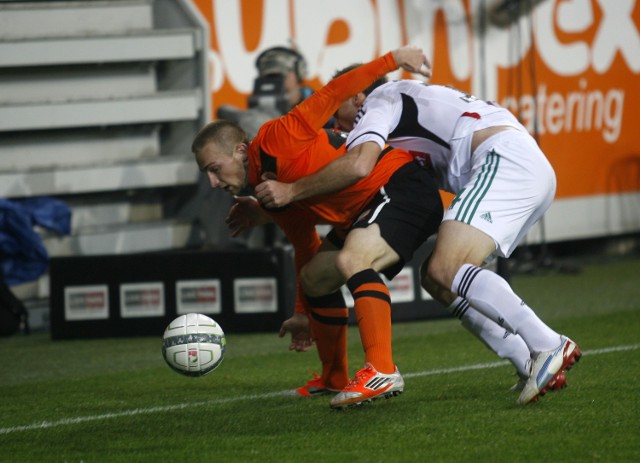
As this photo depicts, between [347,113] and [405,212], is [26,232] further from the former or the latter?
[405,212]

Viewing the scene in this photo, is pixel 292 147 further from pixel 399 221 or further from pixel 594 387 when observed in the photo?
pixel 594 387

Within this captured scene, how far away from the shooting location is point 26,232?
8.82 m

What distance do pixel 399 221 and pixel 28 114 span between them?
16.7ft

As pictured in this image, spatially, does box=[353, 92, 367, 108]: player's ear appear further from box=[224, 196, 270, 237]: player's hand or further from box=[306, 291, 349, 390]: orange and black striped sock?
box=[306, 291, 349, 390]: orange and black striped sock

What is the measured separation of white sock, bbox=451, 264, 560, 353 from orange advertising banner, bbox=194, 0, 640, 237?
567 cm

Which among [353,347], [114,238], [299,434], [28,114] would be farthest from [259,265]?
[299,434]

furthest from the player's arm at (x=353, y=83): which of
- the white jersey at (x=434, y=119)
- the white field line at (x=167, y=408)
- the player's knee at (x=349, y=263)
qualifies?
the white field line at (x=167, y=408)

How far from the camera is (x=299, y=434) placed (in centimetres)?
458

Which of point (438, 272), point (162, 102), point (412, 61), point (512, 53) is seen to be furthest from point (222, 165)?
point (512, 53)

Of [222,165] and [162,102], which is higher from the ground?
[222,165]

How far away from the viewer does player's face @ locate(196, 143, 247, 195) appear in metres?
5.14

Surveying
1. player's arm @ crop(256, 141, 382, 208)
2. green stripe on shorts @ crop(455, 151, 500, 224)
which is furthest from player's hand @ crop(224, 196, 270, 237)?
green stripe on shorts @ crop(455, 151, 500, 224)

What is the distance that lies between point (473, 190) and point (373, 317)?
64 centimetres

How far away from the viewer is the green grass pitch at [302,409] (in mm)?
4230
